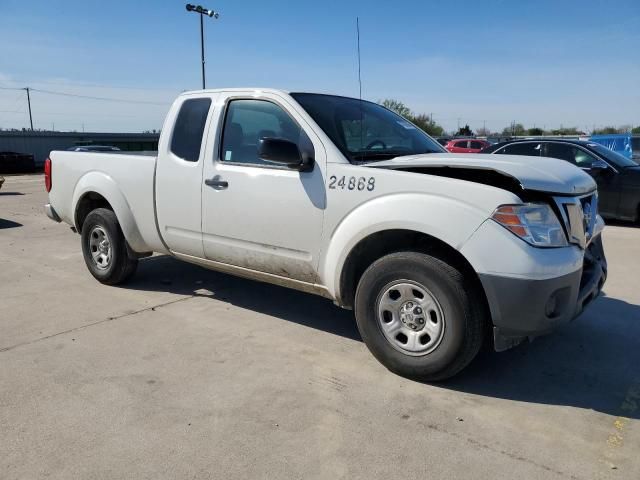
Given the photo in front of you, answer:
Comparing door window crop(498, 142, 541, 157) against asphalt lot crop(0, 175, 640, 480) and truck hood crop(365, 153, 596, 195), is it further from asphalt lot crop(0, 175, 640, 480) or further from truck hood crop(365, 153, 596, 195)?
truck hood crop(365, 153, 596, 195)

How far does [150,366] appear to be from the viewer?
12.4ft

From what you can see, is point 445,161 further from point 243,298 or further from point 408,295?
point 243,298

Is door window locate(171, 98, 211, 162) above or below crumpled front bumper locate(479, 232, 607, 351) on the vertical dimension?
above

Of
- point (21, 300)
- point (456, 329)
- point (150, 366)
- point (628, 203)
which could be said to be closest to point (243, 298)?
point (150, 366)

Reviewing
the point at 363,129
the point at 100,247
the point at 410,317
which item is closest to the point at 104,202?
the point at 100,247

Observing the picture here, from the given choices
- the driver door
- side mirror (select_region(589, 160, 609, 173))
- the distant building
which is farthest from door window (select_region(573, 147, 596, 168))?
Result: the distant building

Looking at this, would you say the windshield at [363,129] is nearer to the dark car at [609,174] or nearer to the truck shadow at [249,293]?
the truck shadow at [249,293]

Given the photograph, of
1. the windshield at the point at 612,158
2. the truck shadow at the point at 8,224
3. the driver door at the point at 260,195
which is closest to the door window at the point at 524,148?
the windshield at the point at 612,158

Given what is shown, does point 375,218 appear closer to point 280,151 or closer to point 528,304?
point 280,151

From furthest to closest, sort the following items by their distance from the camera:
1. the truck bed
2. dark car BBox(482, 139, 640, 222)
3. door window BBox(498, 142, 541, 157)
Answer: door window BBox(498, 142, 541, 157) < dark car BBox(482, 139, 640, 222) < the truck bed

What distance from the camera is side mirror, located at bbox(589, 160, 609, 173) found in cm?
1008

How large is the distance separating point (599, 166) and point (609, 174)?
0.23 m

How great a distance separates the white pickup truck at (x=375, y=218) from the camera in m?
3.19

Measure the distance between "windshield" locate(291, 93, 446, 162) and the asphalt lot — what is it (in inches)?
59.3
